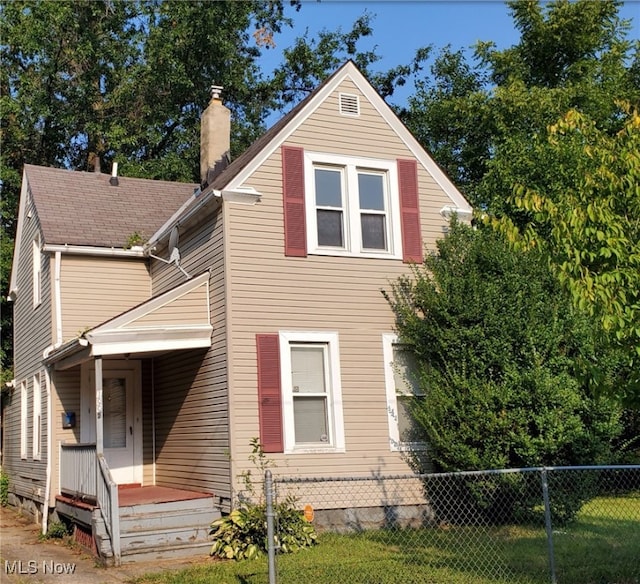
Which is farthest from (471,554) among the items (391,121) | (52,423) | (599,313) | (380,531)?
(52,423)

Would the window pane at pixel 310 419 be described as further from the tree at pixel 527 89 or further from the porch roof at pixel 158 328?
the tree at pixel 527 89

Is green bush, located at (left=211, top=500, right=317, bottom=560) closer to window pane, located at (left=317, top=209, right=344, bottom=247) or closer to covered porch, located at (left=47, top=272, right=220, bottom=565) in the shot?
covered porch, located at (left=47, top=272, right=220, bottom=565)

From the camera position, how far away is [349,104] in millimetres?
13008

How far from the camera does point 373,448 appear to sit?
11.8 meters

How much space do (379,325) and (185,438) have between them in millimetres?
3748

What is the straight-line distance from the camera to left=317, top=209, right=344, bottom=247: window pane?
12.4m

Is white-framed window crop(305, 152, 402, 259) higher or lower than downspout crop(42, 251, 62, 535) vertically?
higher

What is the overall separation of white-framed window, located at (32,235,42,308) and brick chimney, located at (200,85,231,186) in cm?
386

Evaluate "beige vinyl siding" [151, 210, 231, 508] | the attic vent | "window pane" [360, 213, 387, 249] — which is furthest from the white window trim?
the attic vent

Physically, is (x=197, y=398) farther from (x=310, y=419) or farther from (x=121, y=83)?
(x=121, y=83)

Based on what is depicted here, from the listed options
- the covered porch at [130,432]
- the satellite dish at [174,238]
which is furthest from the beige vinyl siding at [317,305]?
the satellite dish at [174,238]

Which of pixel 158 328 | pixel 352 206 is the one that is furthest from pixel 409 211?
pixel 158 328

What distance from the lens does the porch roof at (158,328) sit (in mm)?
11000

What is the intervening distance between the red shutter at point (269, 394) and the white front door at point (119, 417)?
154 inches
